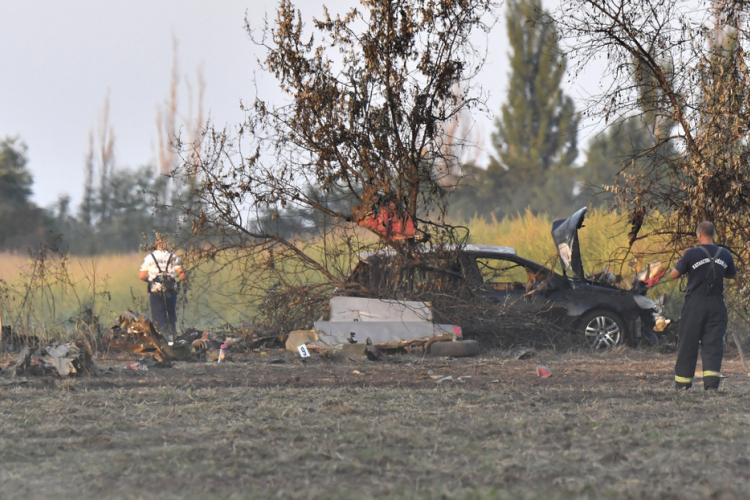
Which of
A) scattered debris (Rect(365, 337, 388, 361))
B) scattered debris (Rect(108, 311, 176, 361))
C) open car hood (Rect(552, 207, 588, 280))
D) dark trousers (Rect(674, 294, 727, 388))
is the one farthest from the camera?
open car hood (Rect(552, 207, 588, 280))

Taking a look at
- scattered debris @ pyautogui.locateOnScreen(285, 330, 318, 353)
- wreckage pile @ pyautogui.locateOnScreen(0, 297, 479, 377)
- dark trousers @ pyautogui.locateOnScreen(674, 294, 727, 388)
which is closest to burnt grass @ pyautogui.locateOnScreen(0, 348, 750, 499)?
dark trousers @ pyautogui.locateOnScreen(674, 294, 727, 388)

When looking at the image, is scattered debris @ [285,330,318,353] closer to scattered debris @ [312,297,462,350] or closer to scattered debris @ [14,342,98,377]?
scattered debris @ [312,297,462,350]

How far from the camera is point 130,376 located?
9133 millimetres

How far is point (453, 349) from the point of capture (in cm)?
1106

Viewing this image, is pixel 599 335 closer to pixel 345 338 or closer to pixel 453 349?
pixel 453 349

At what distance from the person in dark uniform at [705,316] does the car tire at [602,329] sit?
3598mm

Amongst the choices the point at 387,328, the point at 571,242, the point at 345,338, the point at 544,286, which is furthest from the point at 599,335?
the point at 345,338

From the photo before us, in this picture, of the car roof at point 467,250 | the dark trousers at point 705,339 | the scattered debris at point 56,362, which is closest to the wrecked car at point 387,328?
the car roof at point 467,250

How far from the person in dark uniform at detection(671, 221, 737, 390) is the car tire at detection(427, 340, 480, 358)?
11.1ft

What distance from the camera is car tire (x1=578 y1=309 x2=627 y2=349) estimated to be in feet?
38.6

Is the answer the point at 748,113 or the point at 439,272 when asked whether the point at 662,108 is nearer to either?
the point at 748,113

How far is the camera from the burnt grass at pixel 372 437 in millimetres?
4277

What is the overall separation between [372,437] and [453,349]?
571 cm

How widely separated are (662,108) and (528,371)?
16.3ft
